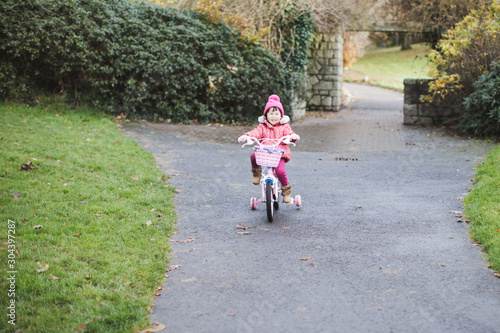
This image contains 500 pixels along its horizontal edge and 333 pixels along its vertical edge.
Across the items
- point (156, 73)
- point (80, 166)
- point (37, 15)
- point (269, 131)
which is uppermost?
point (37, 15)

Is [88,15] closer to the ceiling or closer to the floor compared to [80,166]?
closer to the ceiling

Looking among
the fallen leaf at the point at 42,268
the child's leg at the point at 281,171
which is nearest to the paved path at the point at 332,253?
the child's leg at the point at 281,171

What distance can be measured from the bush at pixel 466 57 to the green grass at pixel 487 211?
17.3 ft

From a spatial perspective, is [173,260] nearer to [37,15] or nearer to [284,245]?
[284,245]

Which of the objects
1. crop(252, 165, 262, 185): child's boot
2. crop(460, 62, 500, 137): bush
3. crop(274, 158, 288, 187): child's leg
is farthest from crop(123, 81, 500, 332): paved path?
crop(460, 62, 500, 137): bush

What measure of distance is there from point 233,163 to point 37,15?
682 centimetres

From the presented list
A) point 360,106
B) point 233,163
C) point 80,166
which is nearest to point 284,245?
point 80,166

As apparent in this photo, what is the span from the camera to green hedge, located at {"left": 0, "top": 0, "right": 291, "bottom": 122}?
1273 centimetres

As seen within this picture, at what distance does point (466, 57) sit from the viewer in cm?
1300

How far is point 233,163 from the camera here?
400 inches

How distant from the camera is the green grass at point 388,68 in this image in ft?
123

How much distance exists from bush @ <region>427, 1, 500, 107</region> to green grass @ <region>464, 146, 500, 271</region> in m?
5.29

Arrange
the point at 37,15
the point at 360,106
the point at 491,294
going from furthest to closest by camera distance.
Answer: the point at 360,106
the point at 37,15
the point at 491,294

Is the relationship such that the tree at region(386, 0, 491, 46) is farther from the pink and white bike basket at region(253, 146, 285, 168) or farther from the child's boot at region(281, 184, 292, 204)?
the pink and white bike basket at region(253, 146, 285, 168)
